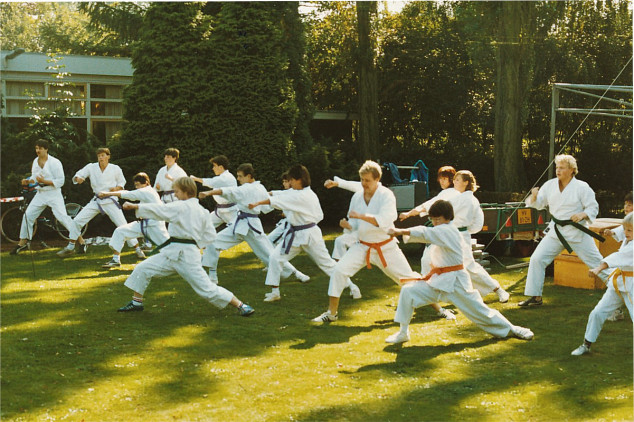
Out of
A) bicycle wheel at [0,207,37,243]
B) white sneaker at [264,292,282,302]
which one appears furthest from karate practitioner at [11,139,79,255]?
white sneaker at [264,292,282,302]

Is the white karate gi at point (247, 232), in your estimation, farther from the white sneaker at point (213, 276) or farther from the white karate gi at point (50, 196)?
the white karate gi at point (50, 196)

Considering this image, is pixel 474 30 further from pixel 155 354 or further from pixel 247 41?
pixel 155 354

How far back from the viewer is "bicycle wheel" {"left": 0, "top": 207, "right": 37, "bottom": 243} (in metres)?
14.8

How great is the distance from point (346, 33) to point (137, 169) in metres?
14.6

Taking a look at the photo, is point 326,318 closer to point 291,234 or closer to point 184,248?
point 291,234

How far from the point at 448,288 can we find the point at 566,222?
272 cm

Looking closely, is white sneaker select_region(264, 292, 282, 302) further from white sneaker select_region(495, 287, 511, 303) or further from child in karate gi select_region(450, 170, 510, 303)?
white sneaker select_region(495, 287, 511, 303)

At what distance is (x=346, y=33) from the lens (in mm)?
29891

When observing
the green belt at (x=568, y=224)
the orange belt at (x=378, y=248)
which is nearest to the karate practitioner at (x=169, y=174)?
the orange belt at (x=378, y=248)

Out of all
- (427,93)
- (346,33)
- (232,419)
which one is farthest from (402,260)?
(346,33)

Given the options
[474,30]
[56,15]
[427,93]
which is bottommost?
[427,93]

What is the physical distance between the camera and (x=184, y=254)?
8492 mm

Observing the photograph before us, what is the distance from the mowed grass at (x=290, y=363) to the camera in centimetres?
560

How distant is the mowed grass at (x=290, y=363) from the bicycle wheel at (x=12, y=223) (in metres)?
4.87
